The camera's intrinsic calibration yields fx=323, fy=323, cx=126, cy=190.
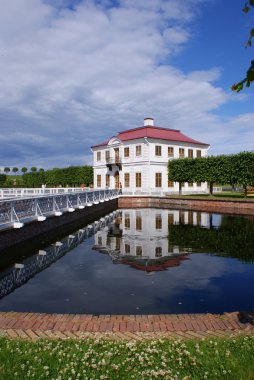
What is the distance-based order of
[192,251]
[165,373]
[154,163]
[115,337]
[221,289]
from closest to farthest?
[165,373] → [115,337] → [221,289] → [192,251] → [154,163]

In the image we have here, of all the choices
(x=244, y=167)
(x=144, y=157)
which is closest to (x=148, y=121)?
(x=144, y=157)

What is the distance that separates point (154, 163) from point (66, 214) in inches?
918

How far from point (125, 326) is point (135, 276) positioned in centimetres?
396

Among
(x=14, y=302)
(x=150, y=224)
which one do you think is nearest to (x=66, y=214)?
(x=150, y=224)

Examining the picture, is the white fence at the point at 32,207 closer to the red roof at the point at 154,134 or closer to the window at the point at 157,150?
the window at the point at 157,150

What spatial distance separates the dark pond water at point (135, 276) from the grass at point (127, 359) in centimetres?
224

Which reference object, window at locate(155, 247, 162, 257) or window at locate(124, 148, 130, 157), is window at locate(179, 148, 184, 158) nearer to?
window at locate(124, 148, 130, 157)

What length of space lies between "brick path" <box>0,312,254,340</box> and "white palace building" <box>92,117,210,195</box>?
1294 inches

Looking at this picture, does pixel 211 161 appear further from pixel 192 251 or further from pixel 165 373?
pixel 165 373

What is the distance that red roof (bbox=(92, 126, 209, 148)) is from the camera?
42050 mm

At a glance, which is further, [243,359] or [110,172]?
[110,172]

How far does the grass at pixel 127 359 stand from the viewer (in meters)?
3.70

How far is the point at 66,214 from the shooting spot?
19.3 m

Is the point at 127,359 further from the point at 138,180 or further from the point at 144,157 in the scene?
the point at 138,180
